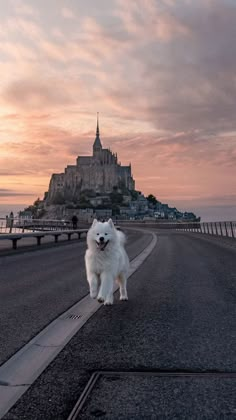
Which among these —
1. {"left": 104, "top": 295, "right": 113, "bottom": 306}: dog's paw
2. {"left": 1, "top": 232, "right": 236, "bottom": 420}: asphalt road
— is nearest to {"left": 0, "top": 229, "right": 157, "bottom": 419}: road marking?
{"left": 1, "top": 232, "right": 236, "bottom": 420}: asphalt road

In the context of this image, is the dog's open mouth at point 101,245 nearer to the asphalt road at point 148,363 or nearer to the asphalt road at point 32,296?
the asphalt road at point 148,363

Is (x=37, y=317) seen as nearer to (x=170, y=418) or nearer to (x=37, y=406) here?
(x=37, y=406)

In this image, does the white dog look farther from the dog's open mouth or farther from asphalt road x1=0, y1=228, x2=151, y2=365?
asphalt road x1=0, y1=228, x2=151, y2=365

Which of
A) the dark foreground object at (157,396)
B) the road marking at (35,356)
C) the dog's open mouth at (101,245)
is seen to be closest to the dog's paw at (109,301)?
the road marking at (35,356)

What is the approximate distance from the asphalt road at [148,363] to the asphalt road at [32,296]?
636 millimetres

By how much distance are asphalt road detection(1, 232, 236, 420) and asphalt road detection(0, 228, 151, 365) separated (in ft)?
2.09

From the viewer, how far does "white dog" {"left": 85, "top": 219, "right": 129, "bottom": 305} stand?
744cm

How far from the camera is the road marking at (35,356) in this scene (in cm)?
390

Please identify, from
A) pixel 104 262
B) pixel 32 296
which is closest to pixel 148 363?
pixel 104 262

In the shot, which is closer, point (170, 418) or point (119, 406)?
point (170, 418)

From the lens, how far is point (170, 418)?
3.31 meters

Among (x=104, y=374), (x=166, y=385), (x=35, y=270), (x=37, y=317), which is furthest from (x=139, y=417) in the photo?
(x=35, y=270)

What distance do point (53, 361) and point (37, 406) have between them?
1.16 meters

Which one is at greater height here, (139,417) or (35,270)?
(35,270)
